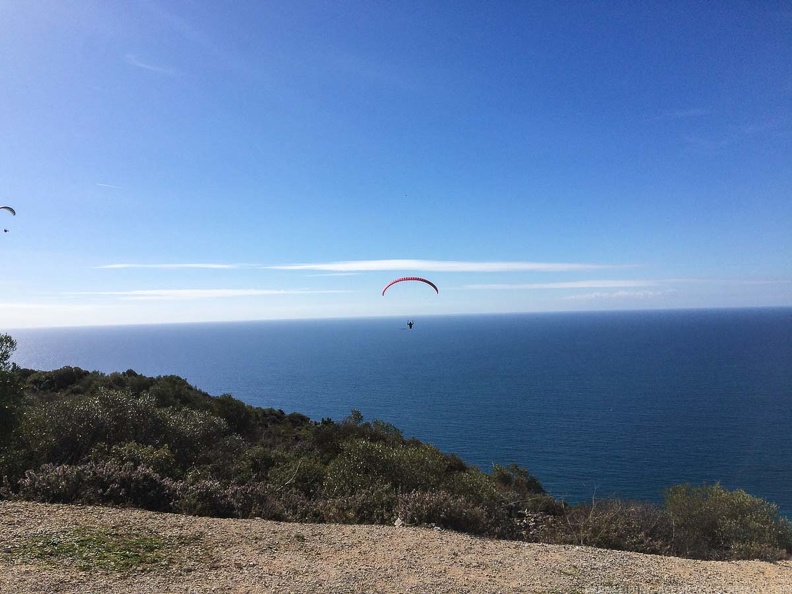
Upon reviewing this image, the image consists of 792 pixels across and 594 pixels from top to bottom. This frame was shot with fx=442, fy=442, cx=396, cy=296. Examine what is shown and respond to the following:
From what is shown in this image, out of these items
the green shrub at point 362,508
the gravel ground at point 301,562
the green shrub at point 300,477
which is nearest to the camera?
the gravel ground at point 301,562

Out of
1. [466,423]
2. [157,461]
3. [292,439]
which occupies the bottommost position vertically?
[466,423]

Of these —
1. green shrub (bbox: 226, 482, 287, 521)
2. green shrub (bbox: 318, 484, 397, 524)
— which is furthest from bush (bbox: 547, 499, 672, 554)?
green shrub (bbox: 226, 482, 287, 521)

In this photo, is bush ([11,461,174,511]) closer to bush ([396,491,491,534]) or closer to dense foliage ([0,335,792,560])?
dense foliage ([0,335,792,560])

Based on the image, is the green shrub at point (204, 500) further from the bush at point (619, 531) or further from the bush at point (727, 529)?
the bush at point (727, 529)

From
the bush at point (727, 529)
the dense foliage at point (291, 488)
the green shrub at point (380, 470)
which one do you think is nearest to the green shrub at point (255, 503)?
the dense foliage at point (291, 488)

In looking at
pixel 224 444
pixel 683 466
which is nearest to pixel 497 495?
pixel 224 444

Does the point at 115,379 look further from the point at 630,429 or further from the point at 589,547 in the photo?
the point at 630,429
